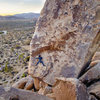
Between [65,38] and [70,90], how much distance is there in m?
→ 2.22

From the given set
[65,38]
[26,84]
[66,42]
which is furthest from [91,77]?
[26,84]

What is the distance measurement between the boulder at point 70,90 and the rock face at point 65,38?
47.3 inches

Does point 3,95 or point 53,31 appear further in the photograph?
point 53,31

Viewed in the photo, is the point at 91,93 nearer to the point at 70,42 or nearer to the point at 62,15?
the point at 70,42

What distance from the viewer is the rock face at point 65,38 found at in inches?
187

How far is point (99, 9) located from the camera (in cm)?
467

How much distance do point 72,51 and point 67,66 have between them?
0.58m

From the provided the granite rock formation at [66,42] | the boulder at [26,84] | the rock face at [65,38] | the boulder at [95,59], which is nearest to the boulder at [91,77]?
the granite rock formation at [66,42]

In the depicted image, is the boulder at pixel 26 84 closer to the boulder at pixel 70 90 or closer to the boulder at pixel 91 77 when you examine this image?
the boulder at pixel 70 90

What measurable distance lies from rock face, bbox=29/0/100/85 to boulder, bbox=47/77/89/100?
3.94 feet

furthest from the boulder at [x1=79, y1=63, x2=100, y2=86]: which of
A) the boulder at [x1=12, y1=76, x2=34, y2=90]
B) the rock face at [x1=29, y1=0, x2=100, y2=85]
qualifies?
the boulder at [x1=12, y1=76, x2=34, y2=90]

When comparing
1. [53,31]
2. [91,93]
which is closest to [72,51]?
[53,31]

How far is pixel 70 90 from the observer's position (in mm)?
3459

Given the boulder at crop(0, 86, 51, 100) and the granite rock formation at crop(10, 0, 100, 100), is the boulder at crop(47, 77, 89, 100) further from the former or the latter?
the boulder at crop(0, 86, 51, 100)
